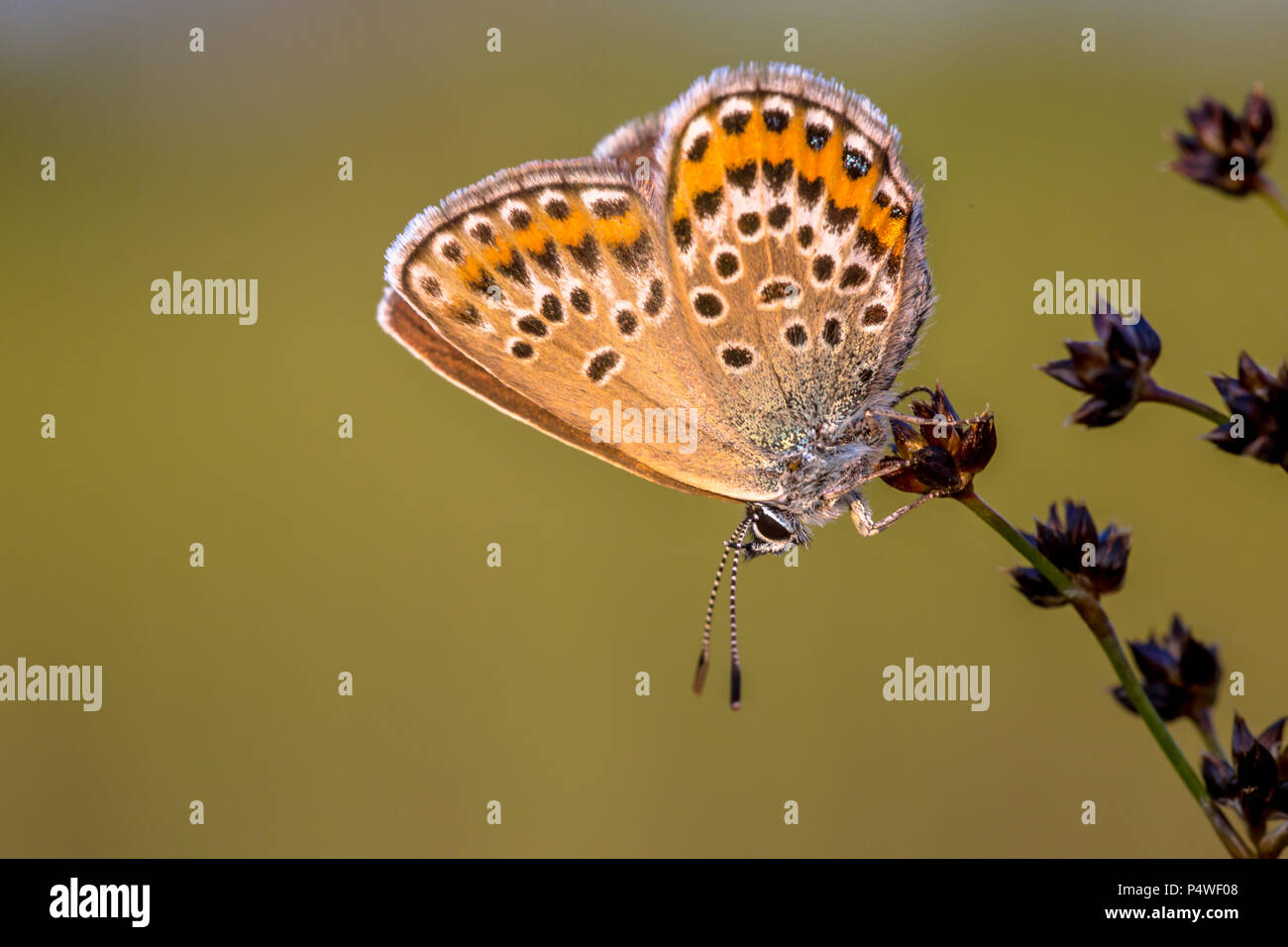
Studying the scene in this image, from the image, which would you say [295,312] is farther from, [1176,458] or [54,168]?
[1176,458]

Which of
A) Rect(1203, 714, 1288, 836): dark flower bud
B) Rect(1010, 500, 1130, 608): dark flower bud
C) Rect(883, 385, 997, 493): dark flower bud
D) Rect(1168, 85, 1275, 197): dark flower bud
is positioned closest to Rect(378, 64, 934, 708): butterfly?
Rect(883, 385, 997, 493): dark flower bud

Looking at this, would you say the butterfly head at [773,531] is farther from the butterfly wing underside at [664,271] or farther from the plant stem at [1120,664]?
the plant stem at [1120,664]

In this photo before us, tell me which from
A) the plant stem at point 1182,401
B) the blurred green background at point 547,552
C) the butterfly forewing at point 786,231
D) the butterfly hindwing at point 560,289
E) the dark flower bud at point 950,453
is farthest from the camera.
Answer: the blurred green background at point 547,552

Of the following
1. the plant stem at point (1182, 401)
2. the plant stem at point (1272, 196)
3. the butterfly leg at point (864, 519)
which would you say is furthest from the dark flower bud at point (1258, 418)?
the butterfly leg at point (864, 519)

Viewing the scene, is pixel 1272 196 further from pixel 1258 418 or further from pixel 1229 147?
pixel 1258 418

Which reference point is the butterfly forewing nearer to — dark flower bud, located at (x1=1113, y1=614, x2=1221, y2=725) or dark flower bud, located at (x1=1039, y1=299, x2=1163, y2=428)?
dark flower bud, located at (x1=1039, y1=299, x2=1163, y2=428)

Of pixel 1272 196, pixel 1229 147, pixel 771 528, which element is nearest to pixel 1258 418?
pixel 1272 196
